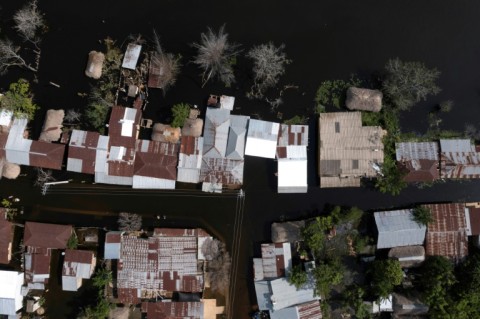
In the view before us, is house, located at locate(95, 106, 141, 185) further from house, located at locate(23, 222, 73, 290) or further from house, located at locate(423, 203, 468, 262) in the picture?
house, located at locate(423, 203, 468, 262)

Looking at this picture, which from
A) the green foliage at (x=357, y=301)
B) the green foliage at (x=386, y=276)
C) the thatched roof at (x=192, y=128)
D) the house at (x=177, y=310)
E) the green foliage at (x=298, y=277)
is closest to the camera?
the green foliage at (x=386, y=276)

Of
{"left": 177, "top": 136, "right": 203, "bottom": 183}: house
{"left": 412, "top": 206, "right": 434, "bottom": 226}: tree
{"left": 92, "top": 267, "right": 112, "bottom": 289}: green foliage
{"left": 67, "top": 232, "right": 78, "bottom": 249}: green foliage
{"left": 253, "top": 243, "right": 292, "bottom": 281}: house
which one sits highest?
{"left": 177, "top": 136, "right": 203, "bottom": 183}: house

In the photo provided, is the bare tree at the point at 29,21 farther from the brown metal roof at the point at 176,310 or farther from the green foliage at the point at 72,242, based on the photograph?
the brown metal roof at the point at 176,310

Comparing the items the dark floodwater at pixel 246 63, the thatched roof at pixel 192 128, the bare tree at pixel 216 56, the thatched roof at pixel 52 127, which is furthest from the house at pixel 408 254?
the thatched roof at pixel 52 127

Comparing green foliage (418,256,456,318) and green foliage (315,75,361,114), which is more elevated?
green foliage (315,75,361,114)

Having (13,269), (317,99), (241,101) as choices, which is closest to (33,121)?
(13,269)

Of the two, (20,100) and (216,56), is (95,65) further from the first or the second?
(216,56)

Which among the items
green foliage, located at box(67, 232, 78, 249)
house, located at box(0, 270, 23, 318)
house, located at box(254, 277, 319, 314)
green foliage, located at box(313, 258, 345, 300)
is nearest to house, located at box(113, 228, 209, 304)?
green foliage, located at box(67, 232, 78, 249)

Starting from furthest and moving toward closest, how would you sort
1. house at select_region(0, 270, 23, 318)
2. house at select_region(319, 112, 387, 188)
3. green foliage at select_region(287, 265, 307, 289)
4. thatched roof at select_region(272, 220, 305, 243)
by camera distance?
house at select_region(0, 270, 23, 318) < thatched roof at select_region(272, 220, 305, 243) < house at select_region(319, 112, 387, 188) < green foliage at select_region(287, 265, 307, 289)
